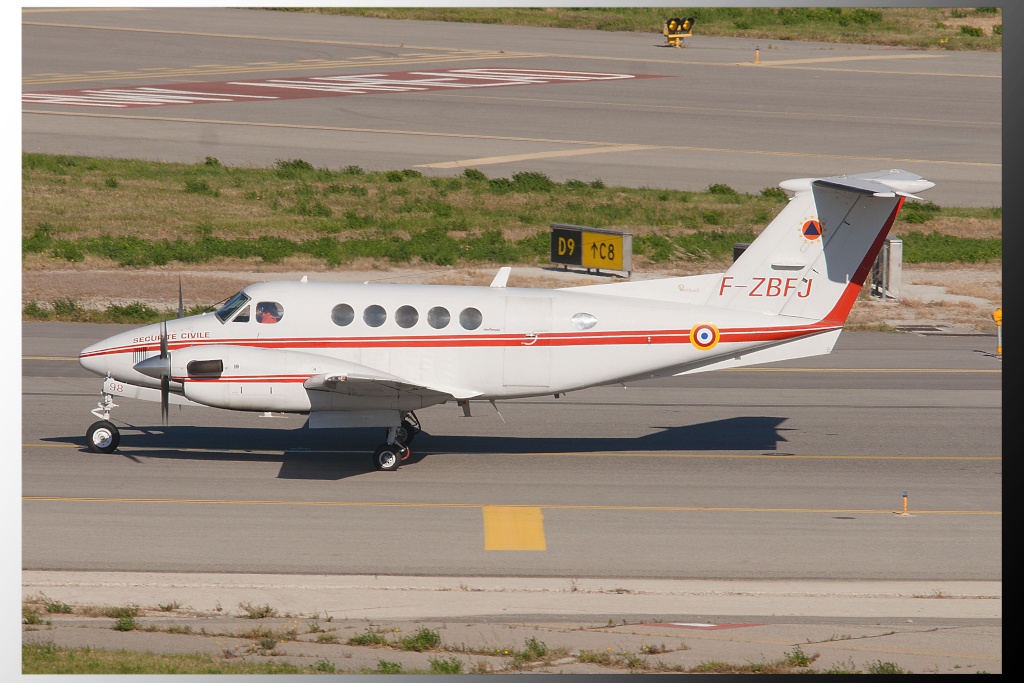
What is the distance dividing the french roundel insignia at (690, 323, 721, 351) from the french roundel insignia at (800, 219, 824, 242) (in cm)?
234

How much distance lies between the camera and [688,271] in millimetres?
35781

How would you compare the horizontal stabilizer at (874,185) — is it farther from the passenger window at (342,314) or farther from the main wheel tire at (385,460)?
the main wheel tire at (385,460)

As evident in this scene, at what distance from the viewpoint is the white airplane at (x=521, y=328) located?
20094 millimetres

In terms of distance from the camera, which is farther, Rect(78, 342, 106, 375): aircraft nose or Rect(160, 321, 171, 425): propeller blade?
Rect(78, 342, 106, 375): aircraft nose

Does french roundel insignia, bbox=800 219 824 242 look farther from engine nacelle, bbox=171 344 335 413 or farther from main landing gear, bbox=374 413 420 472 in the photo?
engine nacelle, bbox=171 344 335 413

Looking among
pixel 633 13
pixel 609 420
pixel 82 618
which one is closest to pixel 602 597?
pixel 82 618

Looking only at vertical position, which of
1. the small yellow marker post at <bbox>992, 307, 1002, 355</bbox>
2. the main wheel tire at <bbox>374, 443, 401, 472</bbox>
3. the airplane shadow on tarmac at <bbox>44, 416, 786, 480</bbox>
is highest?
the small yellow marker post at <bbox>992, 307, 1002, 355</bbox>

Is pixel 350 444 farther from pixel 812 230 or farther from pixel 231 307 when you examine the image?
pixel 812 230

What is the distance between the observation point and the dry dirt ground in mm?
32219

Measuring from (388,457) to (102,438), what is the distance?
4.94 m

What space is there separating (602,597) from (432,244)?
2264 cm

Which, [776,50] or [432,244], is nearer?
[432,244]

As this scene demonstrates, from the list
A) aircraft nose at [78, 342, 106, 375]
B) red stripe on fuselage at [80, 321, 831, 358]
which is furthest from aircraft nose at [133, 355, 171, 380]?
aircraft nose at [78, 342, 106, 375]

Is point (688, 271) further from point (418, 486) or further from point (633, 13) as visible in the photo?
point (633, 13)
